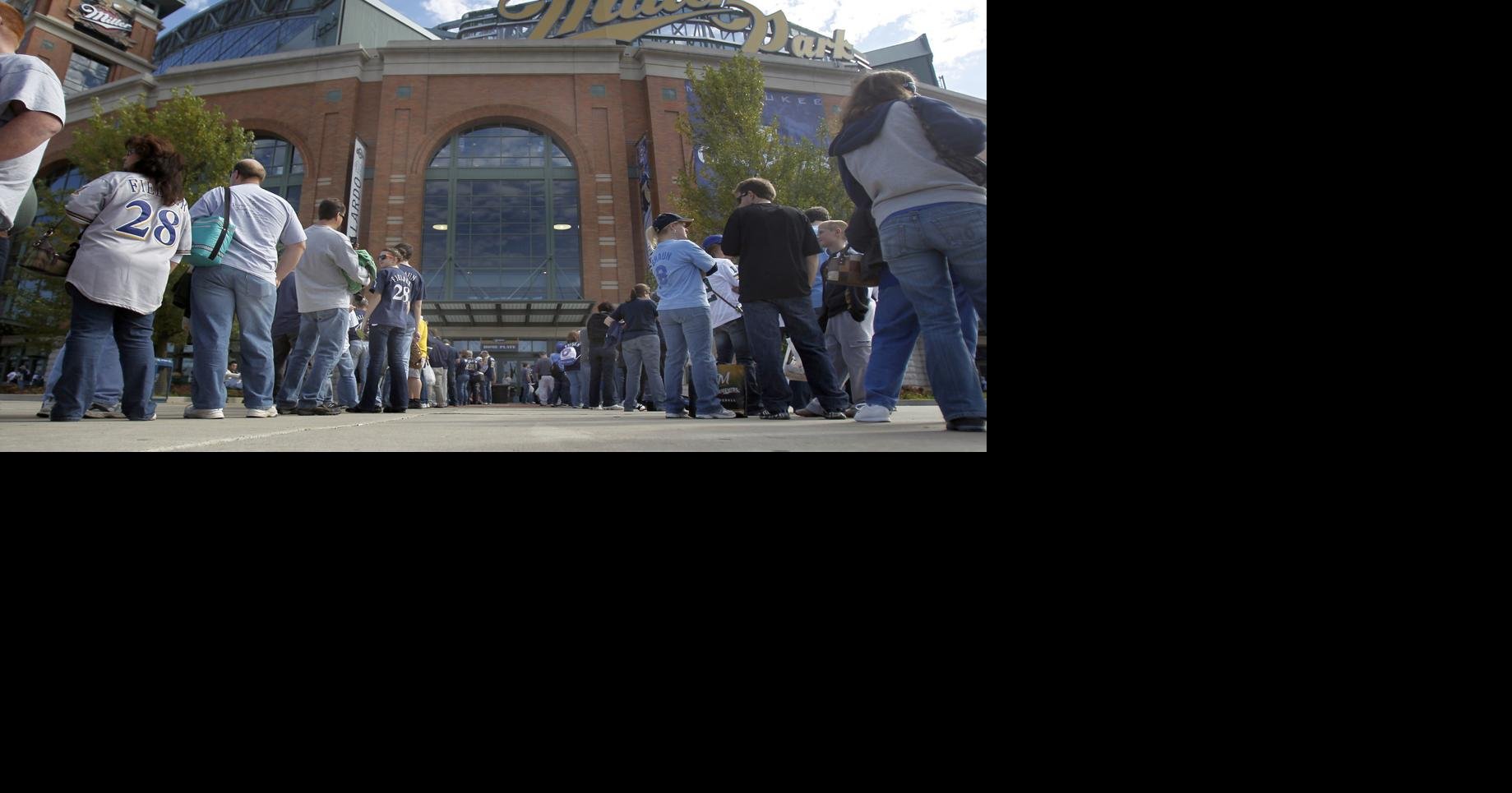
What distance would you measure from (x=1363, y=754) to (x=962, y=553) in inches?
21.5

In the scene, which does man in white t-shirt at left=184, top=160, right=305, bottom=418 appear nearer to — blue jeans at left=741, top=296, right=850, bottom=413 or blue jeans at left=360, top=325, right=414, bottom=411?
blue jeans at left=360, top=325, right=414, bottom=411

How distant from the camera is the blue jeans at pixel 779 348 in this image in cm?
450

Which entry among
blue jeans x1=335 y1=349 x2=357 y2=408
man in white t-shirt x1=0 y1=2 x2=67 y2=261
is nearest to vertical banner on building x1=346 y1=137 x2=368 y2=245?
blue jeans x1=335 y1=349 x2=357 y2=408

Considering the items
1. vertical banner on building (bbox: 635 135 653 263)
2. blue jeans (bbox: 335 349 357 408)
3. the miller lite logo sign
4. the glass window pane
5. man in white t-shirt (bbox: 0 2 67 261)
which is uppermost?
the glass window pane

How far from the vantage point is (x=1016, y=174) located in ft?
4.03

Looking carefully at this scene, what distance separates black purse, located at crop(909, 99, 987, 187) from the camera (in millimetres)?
2568

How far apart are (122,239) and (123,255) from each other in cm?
7

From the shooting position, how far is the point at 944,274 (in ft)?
8.92

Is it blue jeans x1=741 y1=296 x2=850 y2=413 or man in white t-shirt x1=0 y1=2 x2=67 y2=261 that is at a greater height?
man in white t-shirt x1=0 y1=2 x2=67 y2=261

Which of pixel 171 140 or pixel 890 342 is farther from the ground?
pixel 171 140

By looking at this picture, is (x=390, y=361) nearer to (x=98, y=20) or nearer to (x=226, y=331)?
(x=226, y=331)

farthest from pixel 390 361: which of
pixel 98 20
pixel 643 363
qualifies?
pixel 98 20

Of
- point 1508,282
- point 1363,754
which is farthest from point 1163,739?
point 1508,282

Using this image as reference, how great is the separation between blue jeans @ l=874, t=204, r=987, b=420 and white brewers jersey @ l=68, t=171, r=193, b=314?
11.0 ft
